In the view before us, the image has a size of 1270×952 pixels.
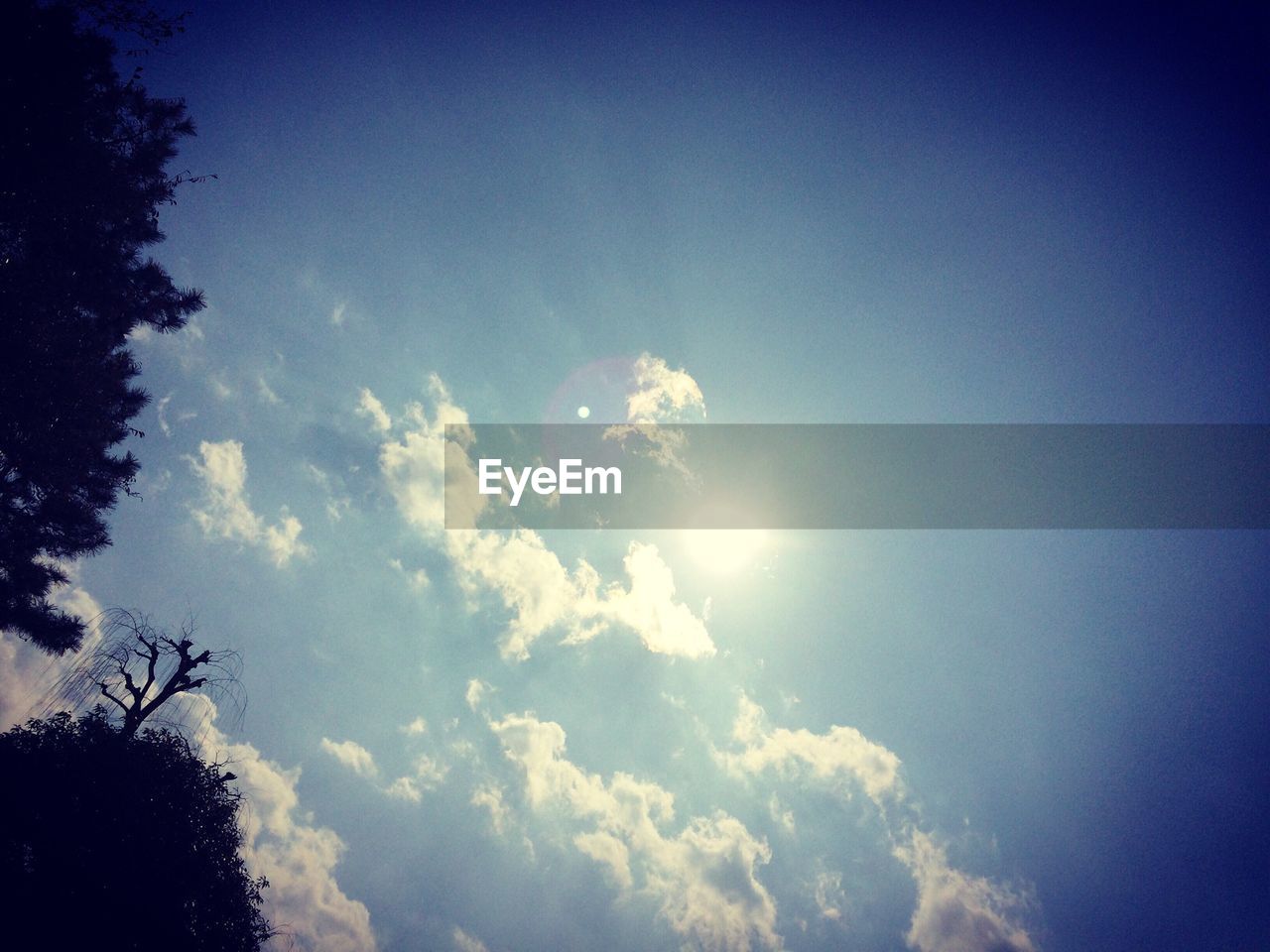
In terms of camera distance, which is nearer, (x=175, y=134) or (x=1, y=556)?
(x=1, y=556)

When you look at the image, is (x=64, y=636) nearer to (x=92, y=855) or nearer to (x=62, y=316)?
(x=92, y=855)

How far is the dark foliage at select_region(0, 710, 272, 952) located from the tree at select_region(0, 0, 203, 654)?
3982 mm

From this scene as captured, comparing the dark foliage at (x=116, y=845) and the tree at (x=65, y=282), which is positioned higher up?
the tree at (x=65, y=282)

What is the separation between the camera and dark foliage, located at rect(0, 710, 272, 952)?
9.57 meters

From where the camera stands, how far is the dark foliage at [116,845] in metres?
9.57

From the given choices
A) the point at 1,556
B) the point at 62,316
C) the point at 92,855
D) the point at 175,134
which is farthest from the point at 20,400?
the point at 92,855

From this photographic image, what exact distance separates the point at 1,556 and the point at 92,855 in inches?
275

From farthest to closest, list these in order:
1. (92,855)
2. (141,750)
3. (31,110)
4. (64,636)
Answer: (141,750)
(92,855)
(64,636)
(31,110)

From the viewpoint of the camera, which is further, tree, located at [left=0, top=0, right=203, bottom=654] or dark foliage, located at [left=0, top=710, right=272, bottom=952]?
dark foliage, located at [left=0, top=710, right=272, bottom=952]

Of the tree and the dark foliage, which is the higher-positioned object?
the tree

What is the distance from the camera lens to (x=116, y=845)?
10.5 meters

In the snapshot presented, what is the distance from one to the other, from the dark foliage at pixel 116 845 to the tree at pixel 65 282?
3982mm

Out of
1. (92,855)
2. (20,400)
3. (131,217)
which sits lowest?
(92,855)

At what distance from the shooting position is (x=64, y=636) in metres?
9.44
